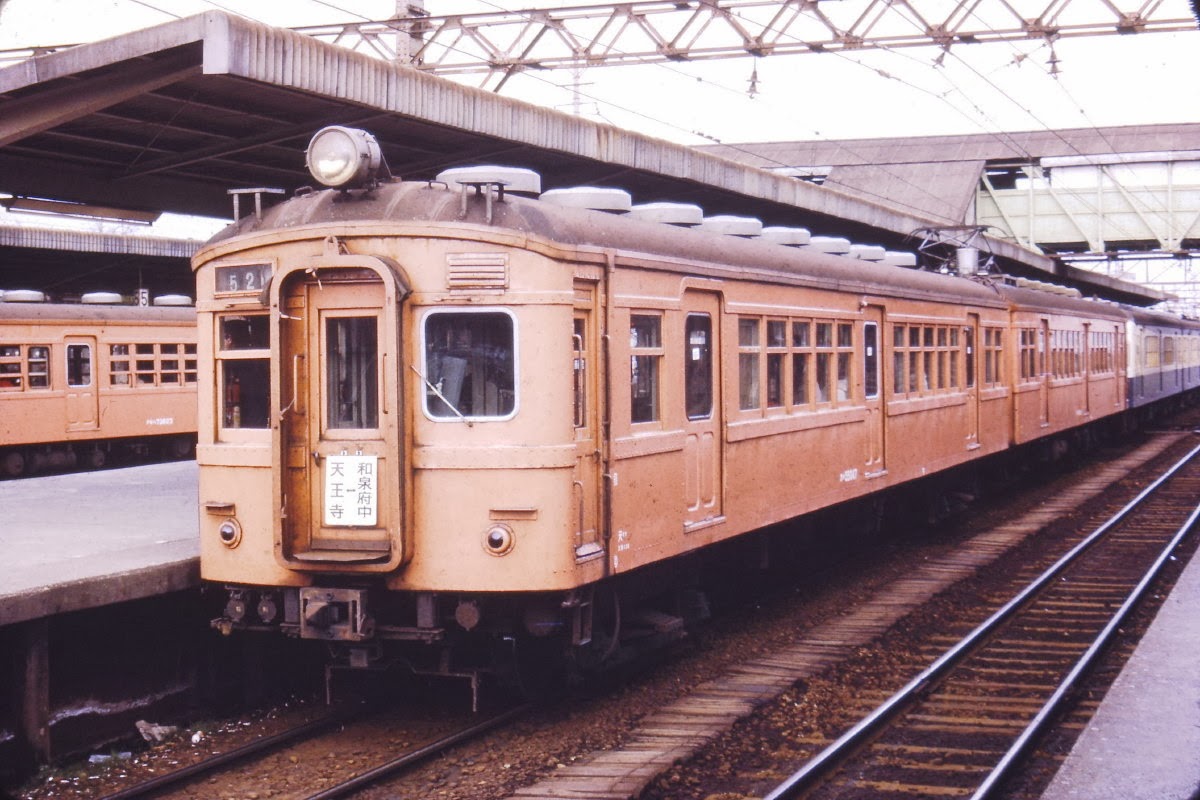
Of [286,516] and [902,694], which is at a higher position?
[286,516]

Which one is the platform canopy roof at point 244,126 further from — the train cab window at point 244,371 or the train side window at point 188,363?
the train side window at point 188,363

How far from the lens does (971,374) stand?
15023mm

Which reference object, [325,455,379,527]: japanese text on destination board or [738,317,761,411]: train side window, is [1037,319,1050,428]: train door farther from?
[325,455,379,527]: japanese text on destination board

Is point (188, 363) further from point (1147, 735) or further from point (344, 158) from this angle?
point (1147, 735)

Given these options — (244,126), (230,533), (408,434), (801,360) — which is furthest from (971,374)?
(230,533)

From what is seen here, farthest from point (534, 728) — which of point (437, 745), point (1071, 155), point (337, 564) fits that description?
point (1071, 155)

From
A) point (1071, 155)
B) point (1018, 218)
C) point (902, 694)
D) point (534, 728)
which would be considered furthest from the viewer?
point (1018, 218)

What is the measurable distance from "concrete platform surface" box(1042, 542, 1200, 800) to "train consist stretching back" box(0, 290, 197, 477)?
15575 millimetres

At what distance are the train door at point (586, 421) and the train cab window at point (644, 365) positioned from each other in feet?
1.37

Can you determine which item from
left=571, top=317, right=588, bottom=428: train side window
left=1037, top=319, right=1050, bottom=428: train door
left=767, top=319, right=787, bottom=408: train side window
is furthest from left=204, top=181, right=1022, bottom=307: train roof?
left=1037, top=319, right=1050, bottom=428: train door

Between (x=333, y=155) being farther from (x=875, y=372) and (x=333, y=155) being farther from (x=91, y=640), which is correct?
(x=875, y=372)

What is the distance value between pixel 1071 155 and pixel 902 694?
104ft

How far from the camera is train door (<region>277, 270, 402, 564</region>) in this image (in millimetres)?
6820

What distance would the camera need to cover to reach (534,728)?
7.27 meters
